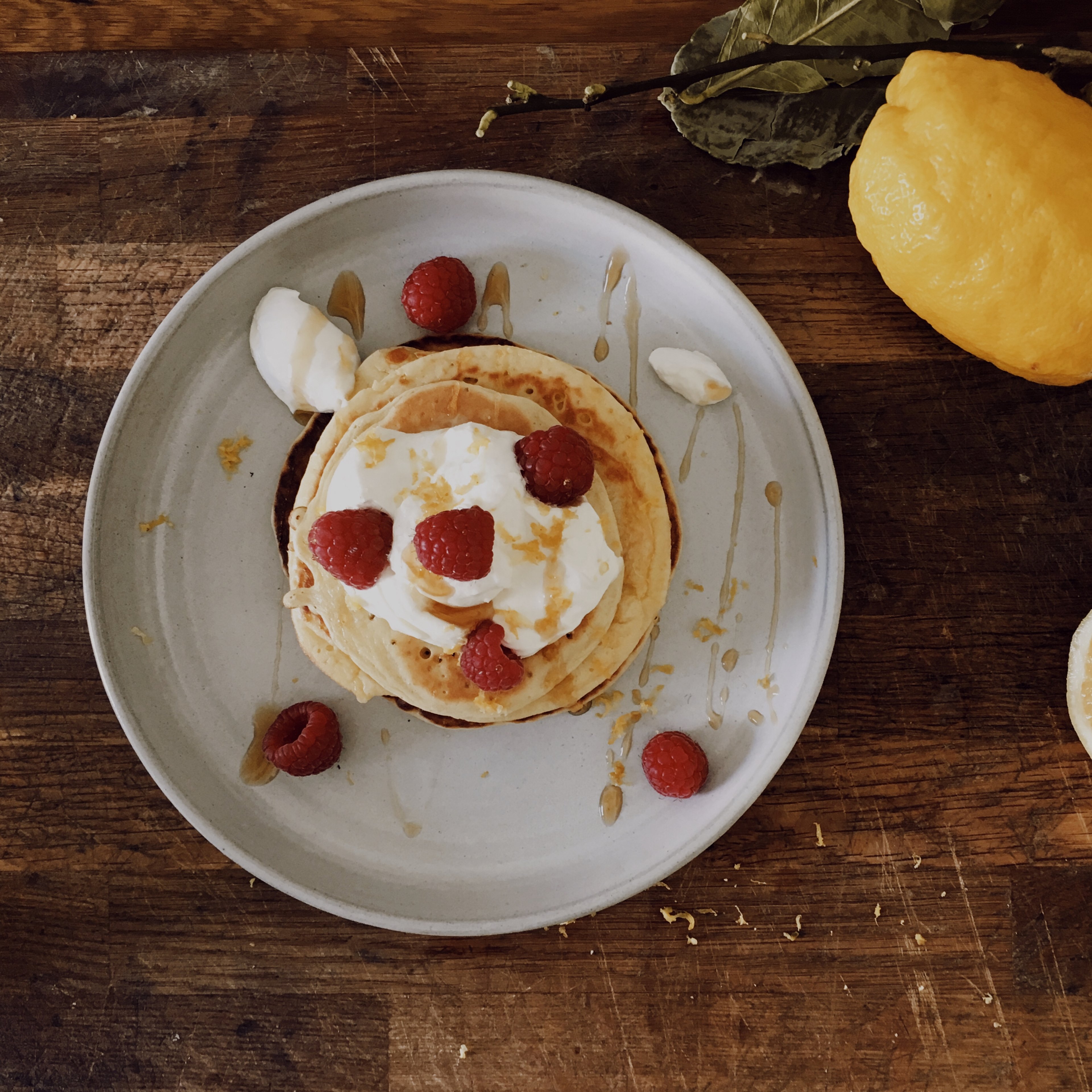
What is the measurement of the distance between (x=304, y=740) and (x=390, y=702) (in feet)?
0.64

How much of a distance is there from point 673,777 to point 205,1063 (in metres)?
1.25

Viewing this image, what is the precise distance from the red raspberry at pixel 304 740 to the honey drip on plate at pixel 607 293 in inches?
38.5

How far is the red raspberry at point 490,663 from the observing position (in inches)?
58.9

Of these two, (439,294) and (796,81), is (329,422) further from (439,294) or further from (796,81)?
(796,81)

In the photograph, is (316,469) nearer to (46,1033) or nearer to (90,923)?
(90,923)

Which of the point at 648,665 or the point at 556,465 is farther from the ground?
the point at 556,465

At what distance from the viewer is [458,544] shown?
1393mm

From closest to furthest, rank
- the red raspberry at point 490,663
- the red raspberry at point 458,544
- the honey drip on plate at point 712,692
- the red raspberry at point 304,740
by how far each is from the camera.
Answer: the red raspberry at point 458,544, the red raspberry at point 490,663, the red raspberry at point 304,740, the honey drip on plate at point 712,692

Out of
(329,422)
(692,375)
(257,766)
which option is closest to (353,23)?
(329,422)

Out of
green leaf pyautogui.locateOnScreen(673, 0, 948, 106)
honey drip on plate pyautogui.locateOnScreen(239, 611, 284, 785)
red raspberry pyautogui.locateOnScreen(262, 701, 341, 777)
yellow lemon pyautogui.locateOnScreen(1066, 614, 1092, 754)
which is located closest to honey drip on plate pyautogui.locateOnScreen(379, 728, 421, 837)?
red raspberry pyautogui.locateOnScreen(262, 701, 341, 777)

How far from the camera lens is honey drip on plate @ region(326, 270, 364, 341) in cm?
183

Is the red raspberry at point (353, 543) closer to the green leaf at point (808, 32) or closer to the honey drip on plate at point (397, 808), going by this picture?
the honey drip on plate at point (397, 808)

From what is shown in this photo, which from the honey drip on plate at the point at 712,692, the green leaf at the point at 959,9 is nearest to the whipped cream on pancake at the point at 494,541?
the honey drip on plate at the point at 712,692

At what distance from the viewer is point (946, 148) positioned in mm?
1506
